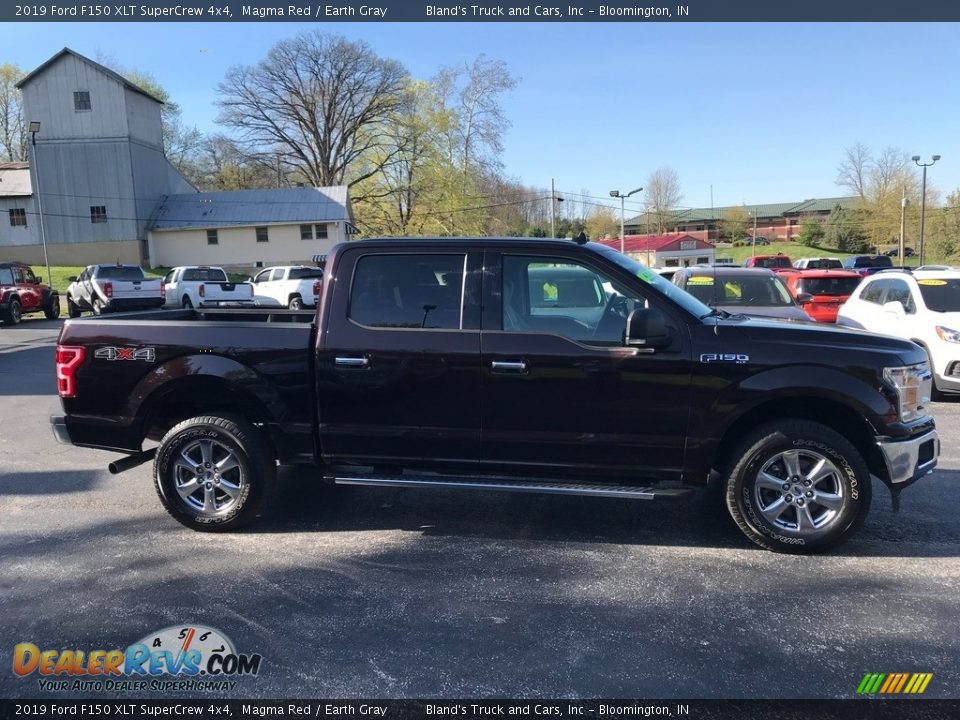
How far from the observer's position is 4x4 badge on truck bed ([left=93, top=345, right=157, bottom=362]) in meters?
4.60

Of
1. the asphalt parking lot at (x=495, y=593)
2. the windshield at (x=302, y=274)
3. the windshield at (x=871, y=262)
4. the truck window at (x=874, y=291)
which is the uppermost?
the windshield at (x=302, y=274)

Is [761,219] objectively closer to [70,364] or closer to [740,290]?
[740,290]

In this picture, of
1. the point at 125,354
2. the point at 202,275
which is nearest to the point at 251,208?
the point at 202,275

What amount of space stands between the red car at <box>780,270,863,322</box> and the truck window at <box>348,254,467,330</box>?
10.8 m

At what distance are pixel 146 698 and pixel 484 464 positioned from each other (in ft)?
7.39

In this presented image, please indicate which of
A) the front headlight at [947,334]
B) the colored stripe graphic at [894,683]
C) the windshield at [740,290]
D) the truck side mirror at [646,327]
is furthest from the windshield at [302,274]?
the colored stripe graphic at [894,683]

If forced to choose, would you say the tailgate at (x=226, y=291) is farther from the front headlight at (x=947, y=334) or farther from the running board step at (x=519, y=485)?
the front headlight at (x=947, y=334)

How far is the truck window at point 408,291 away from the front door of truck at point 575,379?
0.24 meters

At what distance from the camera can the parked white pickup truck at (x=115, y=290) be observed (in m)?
20.7

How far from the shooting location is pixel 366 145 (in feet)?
174

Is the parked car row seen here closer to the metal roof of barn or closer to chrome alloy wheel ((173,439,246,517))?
chrome alloy wheel ((173,439,246,517))

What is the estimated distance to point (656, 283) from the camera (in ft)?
14.6

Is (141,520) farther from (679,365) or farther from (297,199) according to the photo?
(297,199)

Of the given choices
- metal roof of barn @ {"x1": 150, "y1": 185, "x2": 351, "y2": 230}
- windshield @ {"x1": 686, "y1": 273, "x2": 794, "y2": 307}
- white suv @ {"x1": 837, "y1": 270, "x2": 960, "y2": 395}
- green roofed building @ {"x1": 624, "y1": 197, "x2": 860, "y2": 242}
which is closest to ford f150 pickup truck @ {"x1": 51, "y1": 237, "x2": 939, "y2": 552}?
white suv @ {"x1": 837, "y1": 270, "x2": 960, "y2": 395}
